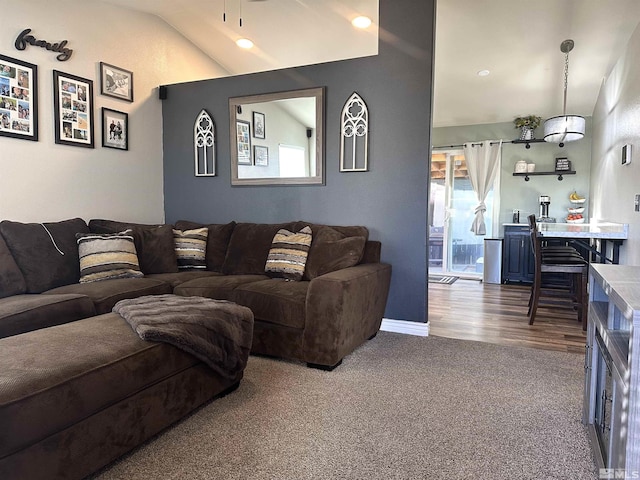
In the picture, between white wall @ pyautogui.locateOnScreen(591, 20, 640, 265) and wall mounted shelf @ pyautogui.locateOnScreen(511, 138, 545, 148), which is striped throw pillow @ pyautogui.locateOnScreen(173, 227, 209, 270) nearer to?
white wall @ pyautogui.locateOnScreen(591, 20, 640, 265)

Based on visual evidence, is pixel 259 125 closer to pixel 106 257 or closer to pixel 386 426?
pixel 106 257

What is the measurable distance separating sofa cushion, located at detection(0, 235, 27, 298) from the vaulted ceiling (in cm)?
247

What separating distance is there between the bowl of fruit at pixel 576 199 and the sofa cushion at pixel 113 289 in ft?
17.0

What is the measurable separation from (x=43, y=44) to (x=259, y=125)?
1.73 metres

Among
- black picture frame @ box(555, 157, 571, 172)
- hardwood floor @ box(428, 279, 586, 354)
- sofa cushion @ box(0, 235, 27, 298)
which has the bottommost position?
hardwood floor @ box(428, 279, 586, 354)

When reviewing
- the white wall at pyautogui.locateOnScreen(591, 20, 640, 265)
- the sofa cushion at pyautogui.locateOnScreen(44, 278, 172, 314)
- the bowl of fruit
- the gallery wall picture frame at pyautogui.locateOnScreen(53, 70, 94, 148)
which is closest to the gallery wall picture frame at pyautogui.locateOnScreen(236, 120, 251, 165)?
the gallery wall picture frame at pyautogui.locateOnScreen(53, 70, 94, 148)

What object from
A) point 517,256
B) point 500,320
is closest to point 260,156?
point 500,320

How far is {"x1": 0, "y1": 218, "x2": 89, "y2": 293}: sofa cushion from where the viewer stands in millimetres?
2840

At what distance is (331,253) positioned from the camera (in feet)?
10.4

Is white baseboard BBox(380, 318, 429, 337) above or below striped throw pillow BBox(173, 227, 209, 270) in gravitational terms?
below

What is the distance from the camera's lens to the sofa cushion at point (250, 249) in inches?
139

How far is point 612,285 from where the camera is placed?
142cm

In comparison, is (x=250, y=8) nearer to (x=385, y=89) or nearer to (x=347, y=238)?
(x=385, y=89)

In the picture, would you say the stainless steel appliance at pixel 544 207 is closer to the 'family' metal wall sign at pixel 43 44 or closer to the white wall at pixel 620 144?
the white wall at pixel 620 144
